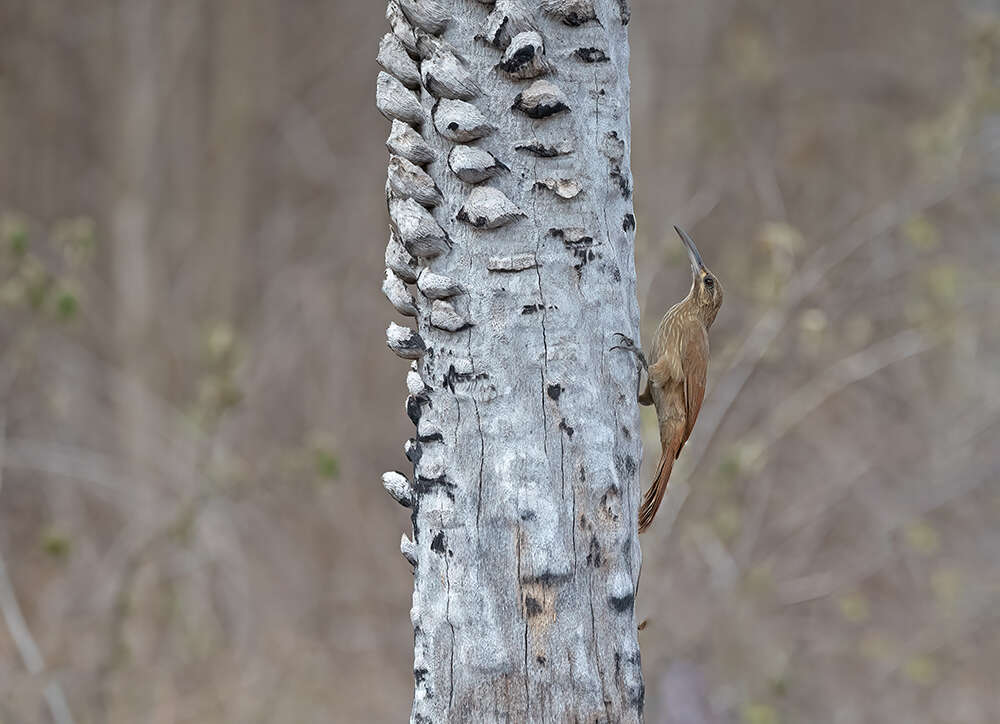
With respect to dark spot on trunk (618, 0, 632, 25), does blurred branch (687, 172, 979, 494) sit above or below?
above

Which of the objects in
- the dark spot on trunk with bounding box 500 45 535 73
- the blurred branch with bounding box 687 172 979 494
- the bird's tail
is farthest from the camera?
the blurred branch with bounding box 687 172 979 494

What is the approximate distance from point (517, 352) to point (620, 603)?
454mm

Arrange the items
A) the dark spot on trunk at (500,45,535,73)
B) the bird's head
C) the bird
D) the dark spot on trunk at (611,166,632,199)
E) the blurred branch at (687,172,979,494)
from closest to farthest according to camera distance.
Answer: the dark spot on trunk at (500,45,535,73)
the dark spot on trunk at (611,166,632,199)
the bird
the bird's head
the blurred branch at (687,172,979,494)

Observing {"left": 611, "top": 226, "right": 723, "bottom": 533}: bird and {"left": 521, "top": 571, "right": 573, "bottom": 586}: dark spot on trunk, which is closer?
{"left": 521, "top": 571, "right": 573, "bottom": 586}: dark spot on trunk

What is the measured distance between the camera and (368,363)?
7.57m

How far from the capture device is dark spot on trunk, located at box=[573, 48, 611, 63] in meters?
1.63

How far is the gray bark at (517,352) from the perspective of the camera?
63.1 inches

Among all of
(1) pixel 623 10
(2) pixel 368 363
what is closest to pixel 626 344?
(1) pixel 623 10

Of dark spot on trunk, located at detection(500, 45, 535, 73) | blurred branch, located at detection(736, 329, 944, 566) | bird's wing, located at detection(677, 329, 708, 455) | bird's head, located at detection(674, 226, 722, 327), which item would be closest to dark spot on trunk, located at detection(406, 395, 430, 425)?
dark spot on trunk, located at detection(500, 45, 535, 73)

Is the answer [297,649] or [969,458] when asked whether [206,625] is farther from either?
[969,458]

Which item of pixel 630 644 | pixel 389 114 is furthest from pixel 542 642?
pixel 389 114

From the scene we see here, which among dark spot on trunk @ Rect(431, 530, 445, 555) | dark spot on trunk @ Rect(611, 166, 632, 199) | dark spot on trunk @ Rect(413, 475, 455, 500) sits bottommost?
dark spot on trunk @ Rect(431, 530, 445, 555)

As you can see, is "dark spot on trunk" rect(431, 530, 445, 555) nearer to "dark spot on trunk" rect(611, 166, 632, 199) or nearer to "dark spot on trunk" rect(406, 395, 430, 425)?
"dark spot on trunk" rect(406, 395, 430, 425)

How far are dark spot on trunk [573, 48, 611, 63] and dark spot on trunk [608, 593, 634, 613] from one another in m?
0.90
